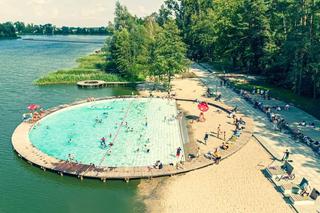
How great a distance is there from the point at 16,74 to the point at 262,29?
67607 millimetres

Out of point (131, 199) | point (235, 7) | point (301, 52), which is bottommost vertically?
point (131, 199)

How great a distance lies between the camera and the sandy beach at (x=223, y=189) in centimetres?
3036

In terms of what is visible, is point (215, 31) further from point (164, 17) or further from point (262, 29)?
point (164, 17)

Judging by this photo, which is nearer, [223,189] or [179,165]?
[223,189]

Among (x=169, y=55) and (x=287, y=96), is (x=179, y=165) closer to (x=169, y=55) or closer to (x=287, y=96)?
(x=287, y=96)

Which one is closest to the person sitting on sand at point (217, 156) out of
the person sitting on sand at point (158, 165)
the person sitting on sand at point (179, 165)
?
the person sitting on sand at point (179, 165)

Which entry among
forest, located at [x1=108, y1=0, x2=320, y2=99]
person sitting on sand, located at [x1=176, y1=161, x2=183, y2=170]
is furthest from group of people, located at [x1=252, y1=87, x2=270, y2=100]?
person sitting on sand, located at [x1=176, y1=161, x2=183, y2=170]

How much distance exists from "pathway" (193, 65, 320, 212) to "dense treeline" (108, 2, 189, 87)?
1367 cm

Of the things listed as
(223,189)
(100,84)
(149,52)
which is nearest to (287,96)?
(223,189)

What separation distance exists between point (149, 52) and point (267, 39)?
2857 cm

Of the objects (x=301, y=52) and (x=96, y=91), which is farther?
(x=96, y=91)

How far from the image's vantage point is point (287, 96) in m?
62.9

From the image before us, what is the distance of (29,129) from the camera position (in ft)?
161

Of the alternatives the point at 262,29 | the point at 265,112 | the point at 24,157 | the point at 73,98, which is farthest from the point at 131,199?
the point at 262,29
